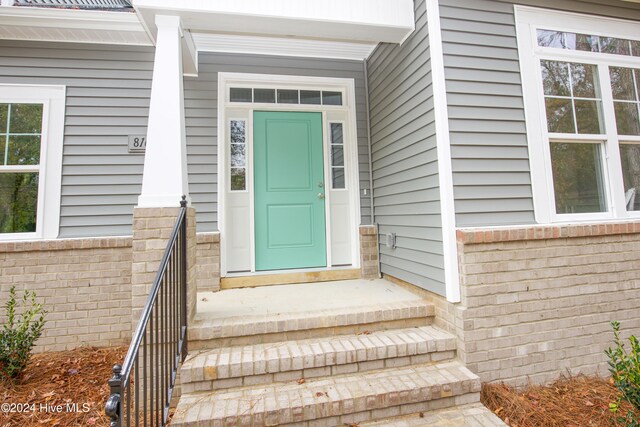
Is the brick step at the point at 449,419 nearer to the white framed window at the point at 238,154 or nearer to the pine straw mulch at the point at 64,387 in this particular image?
the pine straw mulch at the point at 64,387

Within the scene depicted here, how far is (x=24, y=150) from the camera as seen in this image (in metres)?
3.17

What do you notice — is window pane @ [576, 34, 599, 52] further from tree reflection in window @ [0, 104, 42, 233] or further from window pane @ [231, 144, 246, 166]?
tree reflection in window @ [0, 104, 42, 233]

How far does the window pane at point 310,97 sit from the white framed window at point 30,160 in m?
2.50

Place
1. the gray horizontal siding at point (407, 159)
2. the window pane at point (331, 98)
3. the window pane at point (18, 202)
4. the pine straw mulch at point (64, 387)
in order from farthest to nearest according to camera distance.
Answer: the window pane at point (331, 98), the window pane at point (18, 202), the gray horizontal siding at point (407, 159), the pine straw mulch at point (64, 387)

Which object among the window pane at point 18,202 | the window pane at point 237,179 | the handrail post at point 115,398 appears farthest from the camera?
the window pane at point 237,179

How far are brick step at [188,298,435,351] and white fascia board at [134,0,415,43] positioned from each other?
93.1 inches

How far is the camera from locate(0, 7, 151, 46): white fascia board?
2977 mm

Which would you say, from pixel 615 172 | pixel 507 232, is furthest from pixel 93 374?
pixel 615 172

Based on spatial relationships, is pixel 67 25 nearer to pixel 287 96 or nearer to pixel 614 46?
pixel 287 96

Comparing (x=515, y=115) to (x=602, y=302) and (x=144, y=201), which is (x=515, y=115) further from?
(x=144, y=201)

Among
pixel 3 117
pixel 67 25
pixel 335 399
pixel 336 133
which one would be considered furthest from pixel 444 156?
pixel 3 117

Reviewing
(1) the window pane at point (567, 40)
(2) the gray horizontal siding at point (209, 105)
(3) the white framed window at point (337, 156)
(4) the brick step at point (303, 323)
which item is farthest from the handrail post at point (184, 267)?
(1) the window pane at point (567, 40)

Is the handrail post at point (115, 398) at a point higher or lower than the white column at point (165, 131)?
lower

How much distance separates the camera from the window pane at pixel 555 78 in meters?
2.70
